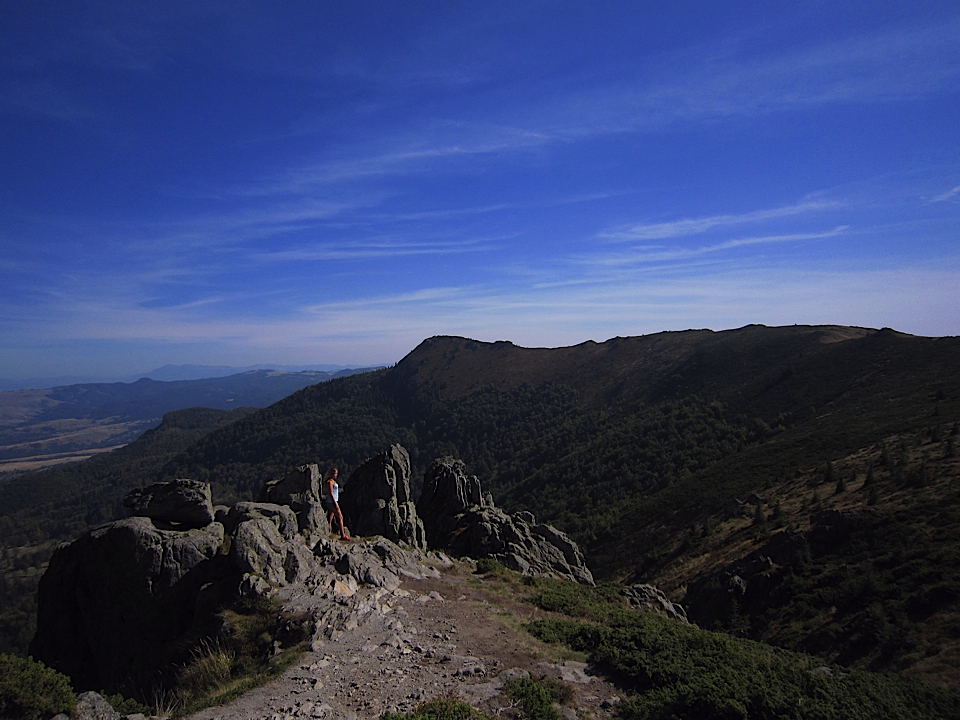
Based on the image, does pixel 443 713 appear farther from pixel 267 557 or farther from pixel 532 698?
pixel 267 557

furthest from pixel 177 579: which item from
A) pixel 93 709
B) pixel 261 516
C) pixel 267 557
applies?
pixel 93 709

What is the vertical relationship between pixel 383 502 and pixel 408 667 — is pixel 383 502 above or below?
below

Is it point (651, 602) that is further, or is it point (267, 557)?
point (651, 602)

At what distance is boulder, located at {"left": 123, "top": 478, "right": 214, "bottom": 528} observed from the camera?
709 inches

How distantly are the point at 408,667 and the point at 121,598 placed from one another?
1044 cm

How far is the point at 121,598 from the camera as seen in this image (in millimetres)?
14531

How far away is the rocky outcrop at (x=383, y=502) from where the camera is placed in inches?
1023

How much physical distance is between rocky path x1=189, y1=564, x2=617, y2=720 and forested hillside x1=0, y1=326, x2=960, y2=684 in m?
12.2

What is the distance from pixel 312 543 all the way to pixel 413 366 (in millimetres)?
149449

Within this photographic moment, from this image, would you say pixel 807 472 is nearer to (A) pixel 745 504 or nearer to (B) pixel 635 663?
(A) pixel 745 504

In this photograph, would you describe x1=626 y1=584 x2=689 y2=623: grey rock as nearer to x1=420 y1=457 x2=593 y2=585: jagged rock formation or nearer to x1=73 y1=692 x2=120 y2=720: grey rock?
x1=420 y1=457 x2=593 y2=585: jagged rock formation

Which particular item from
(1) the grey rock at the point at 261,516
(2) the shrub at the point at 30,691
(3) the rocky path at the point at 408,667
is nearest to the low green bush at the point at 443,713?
(3) the rocky path at the point at 408,667

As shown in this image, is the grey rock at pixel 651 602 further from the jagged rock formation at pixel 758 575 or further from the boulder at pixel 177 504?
the boulder at pixel 177 504

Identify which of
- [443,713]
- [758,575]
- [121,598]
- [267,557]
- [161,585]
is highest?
[267,557]
